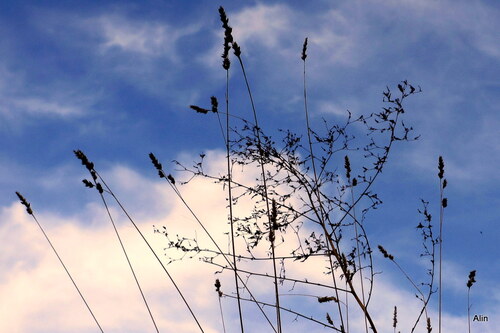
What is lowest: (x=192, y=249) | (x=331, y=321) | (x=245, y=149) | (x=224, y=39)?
(x=331, y=321)

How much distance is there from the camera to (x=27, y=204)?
4.08m

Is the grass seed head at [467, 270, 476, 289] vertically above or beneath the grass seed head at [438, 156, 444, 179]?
beneath

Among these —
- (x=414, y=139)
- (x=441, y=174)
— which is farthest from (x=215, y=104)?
(x=441, y=174)

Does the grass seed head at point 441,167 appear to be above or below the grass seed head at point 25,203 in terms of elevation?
above

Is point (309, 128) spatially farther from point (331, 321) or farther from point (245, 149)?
point (331, 321)

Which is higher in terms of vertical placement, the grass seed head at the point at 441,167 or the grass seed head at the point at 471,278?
the grass seed head at the point at 441,167

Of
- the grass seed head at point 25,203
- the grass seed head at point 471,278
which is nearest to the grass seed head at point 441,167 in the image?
the grass seed head at point 471,278

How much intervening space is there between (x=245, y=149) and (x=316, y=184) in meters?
0.52

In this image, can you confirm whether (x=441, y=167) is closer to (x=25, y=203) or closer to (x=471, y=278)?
(x=471, y=278)

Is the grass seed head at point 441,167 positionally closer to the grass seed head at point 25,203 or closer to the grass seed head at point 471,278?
the grass seed head at point 471,278

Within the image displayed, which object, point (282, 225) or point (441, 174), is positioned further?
point (441, 174)

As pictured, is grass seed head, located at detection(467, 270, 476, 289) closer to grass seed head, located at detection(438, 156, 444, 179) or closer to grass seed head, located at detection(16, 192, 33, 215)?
grass seed head, located at detection(438, 156, 444, 179)

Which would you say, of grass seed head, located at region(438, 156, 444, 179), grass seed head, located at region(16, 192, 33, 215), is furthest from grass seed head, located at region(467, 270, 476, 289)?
grass seed head, located at region(16, 192, 33, 215)

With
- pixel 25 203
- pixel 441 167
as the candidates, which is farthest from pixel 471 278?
pixel 25 203
